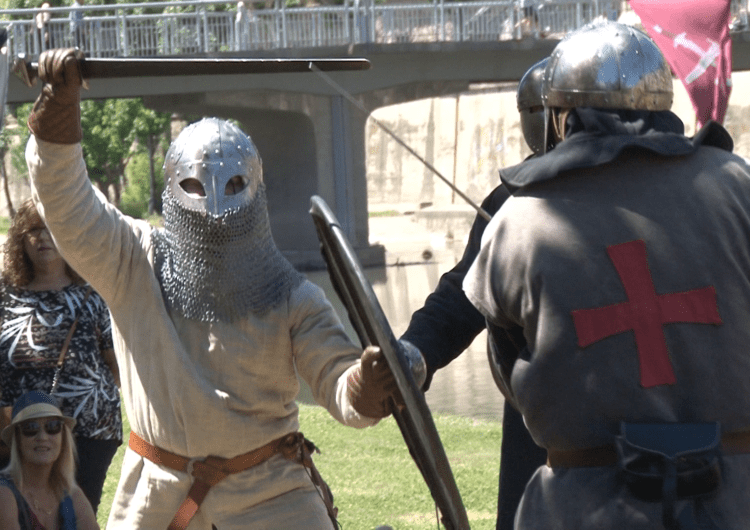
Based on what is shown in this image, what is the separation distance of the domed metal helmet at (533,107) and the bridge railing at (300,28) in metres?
18.0

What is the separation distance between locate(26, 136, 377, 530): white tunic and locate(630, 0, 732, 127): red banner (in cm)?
475

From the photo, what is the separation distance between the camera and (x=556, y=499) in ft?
8.23

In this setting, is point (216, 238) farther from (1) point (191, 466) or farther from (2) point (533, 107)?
(2) point (533, 107)

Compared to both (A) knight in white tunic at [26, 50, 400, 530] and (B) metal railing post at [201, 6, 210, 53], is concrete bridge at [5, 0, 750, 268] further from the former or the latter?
(A) knight in white tunic at [26, 50, 400, 530]

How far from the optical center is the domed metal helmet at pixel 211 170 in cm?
348

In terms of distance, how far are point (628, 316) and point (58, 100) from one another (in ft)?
5.12

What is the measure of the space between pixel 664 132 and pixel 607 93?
0.47ft

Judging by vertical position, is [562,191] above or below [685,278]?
above

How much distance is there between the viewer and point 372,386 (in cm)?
296

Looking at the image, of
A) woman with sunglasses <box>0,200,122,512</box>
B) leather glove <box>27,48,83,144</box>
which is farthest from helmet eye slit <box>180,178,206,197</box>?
woman with sunglasses <box>0,200,122,512</box>

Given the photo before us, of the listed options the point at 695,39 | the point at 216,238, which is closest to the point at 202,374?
the point at 216,238

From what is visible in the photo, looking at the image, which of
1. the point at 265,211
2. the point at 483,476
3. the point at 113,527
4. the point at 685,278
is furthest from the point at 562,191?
the point at 483,476

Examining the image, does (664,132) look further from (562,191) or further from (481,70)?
(481,70)

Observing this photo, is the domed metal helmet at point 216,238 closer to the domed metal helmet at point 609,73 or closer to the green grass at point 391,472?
the domed metal helmet at point 609,73
